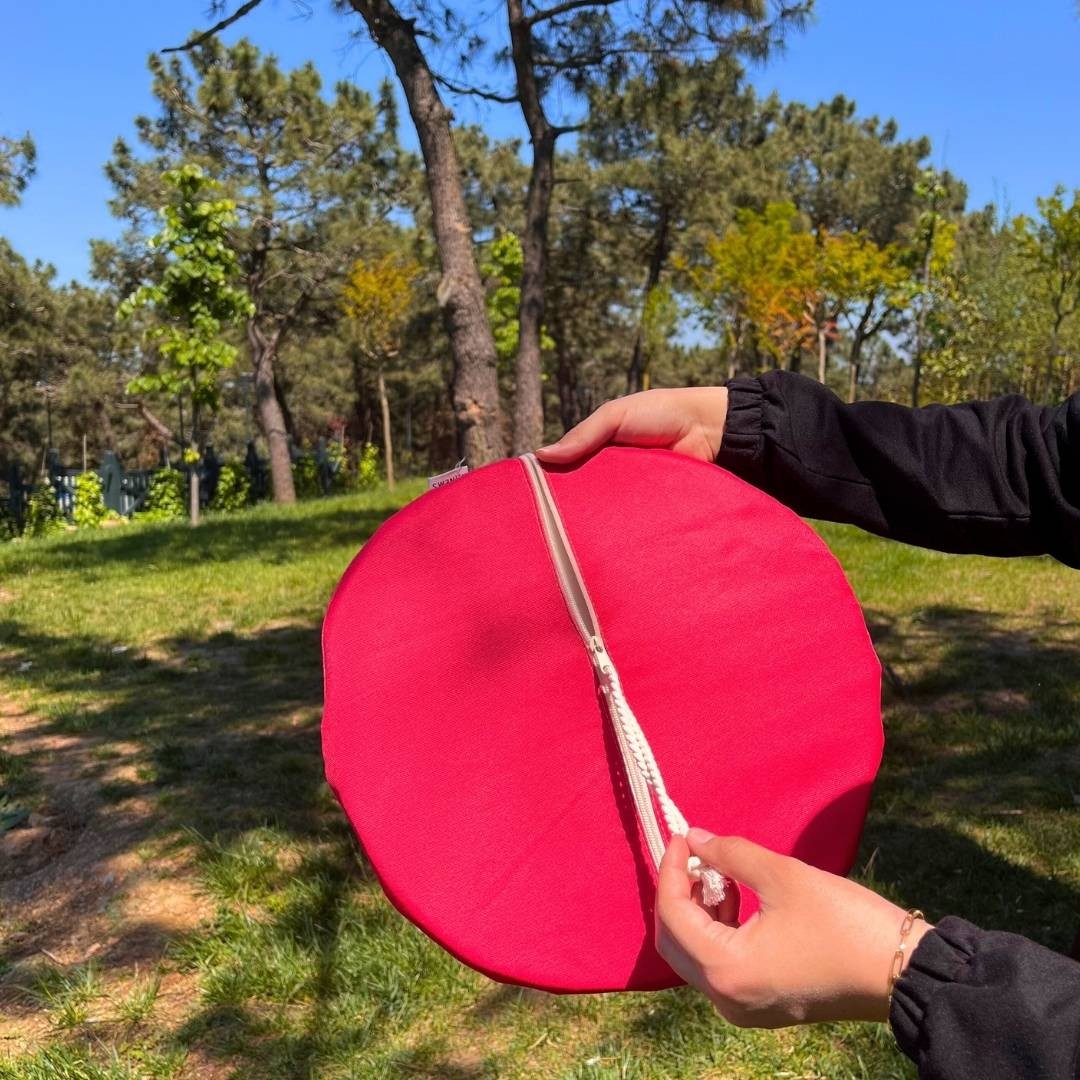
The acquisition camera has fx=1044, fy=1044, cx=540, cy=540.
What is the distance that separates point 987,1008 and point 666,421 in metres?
0.86

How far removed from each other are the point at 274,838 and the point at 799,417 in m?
2.53

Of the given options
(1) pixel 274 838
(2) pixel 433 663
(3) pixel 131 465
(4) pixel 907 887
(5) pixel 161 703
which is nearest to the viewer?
(2) pixel 433 663

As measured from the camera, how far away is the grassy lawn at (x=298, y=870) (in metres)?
2.38

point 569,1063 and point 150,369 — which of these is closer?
point 569,1063

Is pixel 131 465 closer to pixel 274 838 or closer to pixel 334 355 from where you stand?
pixel 334 355

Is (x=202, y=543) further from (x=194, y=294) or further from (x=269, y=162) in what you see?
(x=269, y=162)

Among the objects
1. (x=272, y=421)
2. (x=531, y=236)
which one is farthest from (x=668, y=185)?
(x=531, y=236)

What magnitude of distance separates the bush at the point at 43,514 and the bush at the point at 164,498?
127 cm

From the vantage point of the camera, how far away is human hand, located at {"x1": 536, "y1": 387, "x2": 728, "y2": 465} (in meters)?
1.46

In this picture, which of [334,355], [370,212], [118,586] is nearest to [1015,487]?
[118,586]

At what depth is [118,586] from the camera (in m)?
8.05

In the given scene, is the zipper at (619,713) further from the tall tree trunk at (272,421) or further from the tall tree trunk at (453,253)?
the tall tree trunk at (272,421)

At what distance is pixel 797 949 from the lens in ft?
2.88

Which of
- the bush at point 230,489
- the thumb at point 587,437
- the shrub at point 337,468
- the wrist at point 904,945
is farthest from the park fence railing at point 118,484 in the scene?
the wrist at point 904,945
